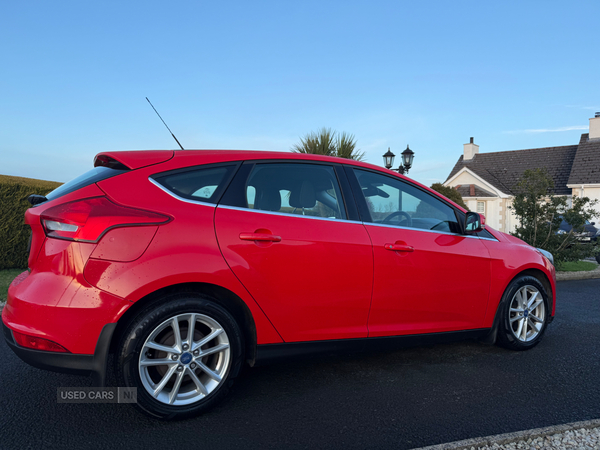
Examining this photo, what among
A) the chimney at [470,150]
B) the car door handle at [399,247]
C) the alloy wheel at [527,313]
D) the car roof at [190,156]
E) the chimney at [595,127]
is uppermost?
the chimney at [595,127]

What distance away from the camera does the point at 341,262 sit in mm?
3121

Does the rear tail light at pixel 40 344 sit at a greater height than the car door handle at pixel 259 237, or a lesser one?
lesser

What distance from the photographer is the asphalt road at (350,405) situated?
2.55 m

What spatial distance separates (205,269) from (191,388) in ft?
2.54

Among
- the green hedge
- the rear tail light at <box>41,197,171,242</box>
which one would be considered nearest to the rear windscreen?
the rear tail light at <box>41,197,171,242</box>

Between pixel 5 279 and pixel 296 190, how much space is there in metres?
7.23

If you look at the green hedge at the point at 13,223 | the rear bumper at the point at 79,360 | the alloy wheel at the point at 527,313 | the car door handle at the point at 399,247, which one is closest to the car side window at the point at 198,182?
the rear bumper at the point at 79,360

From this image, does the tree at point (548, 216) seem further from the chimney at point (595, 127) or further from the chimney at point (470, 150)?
the chimney at point (470, 150)

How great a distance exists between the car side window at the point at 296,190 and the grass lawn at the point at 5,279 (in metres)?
4.81

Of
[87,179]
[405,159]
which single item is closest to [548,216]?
[405,159]

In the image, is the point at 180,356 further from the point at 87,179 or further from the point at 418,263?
the point at 418,263

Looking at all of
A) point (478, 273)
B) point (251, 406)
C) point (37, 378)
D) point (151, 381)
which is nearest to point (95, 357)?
point (151, 381)

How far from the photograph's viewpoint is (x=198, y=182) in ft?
9.51

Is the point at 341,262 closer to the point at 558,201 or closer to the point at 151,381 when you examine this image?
the point at 151,381
